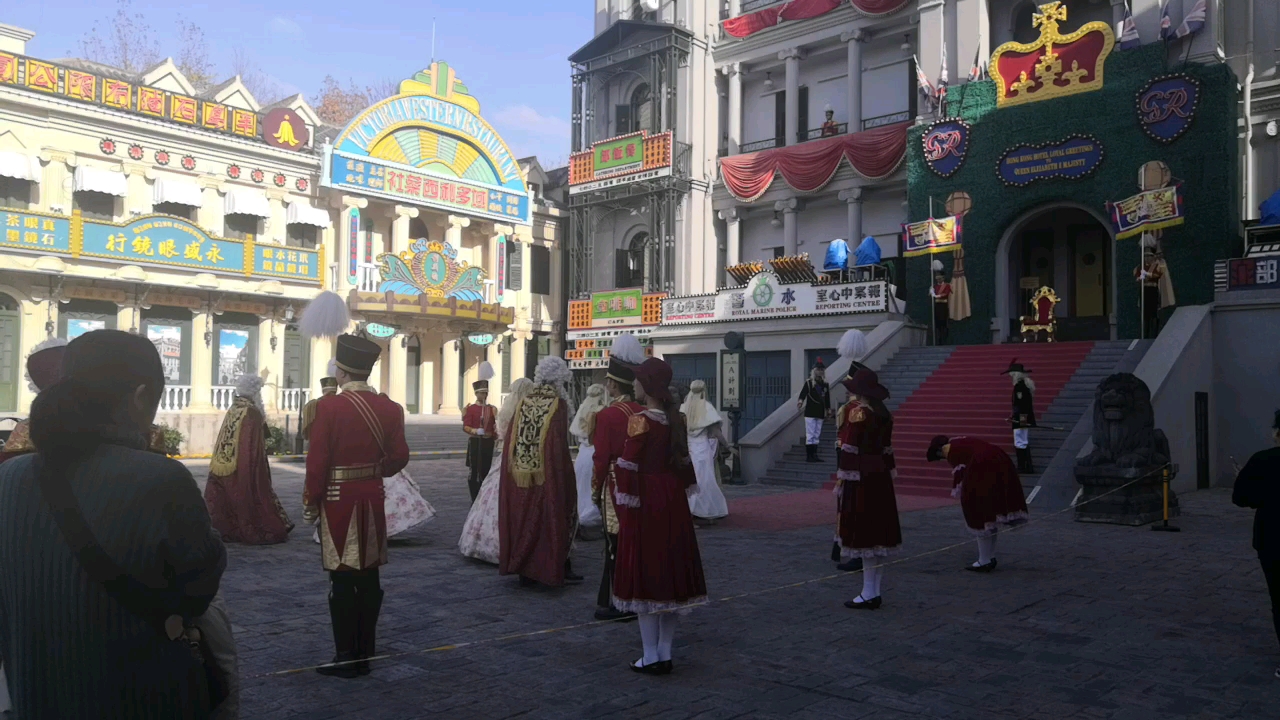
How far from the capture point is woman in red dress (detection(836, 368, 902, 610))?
22.8ft

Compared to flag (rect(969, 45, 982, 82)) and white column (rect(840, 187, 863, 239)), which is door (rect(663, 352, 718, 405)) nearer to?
white column (rect(840, 187, 863, 239))

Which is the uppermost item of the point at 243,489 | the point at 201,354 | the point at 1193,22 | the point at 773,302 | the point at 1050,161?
the point at 1193,22

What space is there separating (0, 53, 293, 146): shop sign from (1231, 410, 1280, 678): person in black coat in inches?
925

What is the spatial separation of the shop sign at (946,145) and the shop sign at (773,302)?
10.5 feet

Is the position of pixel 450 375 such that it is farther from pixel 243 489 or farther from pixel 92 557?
pixel 92 557

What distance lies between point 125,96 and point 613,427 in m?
21.2

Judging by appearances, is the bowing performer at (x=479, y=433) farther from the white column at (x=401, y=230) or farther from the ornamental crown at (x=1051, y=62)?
the white column at (x=401, y=230)

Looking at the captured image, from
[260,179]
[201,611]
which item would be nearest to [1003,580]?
[201,611]

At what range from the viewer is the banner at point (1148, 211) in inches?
707

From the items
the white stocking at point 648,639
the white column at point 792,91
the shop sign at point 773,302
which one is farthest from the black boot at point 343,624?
the white column at point 792,91

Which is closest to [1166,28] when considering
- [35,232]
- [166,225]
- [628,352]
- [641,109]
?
[641,109]

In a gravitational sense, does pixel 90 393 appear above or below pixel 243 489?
above

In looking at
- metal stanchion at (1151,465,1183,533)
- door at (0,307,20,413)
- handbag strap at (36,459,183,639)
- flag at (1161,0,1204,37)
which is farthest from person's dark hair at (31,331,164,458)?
door at (0,307,20,413)

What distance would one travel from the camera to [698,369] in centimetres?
2486
